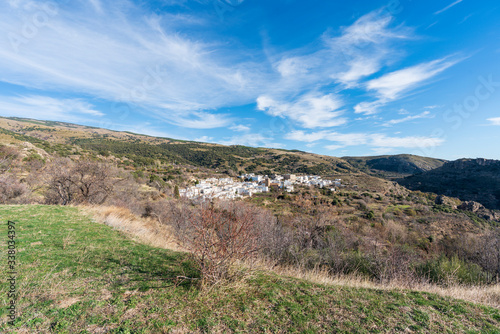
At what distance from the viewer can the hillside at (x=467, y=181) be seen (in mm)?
49219

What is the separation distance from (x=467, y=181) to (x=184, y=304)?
293ft

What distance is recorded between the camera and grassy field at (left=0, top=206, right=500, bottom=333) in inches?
108

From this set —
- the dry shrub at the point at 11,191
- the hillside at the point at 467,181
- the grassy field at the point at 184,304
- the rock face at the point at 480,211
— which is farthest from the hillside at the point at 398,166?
the dry shrub at the point at 11,191

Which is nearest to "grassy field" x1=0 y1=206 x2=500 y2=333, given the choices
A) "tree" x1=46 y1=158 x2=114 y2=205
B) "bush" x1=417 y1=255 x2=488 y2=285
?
"bush" x1=417 y1=255 x2=488 y2=285

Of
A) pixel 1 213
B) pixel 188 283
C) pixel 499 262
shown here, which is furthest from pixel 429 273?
pixel 1 213

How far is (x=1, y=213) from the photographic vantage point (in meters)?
8.41

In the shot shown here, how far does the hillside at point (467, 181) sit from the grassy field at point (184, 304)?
65787 millimetres

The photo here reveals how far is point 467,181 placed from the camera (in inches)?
2314

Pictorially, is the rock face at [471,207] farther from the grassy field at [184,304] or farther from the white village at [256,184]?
the grassy field at [184,304]

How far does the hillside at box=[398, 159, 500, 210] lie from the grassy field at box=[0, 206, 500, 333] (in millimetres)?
65787

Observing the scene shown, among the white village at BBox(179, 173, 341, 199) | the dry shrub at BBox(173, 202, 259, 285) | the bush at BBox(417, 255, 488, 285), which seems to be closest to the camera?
the dry shrub at BBox(173, 202, 259, 285)

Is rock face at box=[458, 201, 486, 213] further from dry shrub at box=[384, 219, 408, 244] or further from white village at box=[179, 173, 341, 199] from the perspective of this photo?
dry shrub at box=[384, 219, 408, 244]

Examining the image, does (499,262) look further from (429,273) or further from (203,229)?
(203,229)

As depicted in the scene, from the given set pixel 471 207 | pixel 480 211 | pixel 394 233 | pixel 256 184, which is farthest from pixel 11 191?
pixel 471 207
